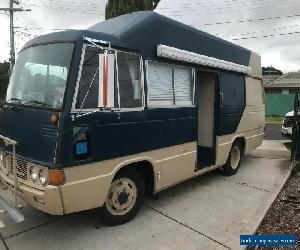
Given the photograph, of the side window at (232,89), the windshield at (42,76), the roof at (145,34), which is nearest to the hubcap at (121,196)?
the windshield at (42,76)

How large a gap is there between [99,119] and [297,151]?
23.3 ft

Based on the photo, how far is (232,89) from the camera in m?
8.14

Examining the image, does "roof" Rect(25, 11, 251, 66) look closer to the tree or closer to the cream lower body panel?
the cream lower body panel

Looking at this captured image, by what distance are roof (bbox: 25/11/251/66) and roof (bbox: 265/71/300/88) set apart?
4225cm

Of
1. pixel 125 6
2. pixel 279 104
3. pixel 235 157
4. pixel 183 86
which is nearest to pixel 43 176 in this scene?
pixel 183 86

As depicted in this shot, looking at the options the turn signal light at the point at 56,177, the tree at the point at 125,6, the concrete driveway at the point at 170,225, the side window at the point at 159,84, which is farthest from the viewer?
the tree at the point at 125,6

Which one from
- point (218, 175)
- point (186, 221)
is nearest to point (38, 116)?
point (186, 221)

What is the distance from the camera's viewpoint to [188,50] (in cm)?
636

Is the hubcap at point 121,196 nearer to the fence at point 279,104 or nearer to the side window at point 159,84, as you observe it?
the side window at point 159,84

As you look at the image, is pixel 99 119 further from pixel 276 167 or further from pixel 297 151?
pixel 297 151

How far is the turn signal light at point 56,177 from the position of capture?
13.5 ft

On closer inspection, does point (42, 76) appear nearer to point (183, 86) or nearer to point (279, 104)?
point (183, 86)

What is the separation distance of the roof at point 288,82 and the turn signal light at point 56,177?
45.7m

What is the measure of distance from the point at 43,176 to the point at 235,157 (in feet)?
18.8
